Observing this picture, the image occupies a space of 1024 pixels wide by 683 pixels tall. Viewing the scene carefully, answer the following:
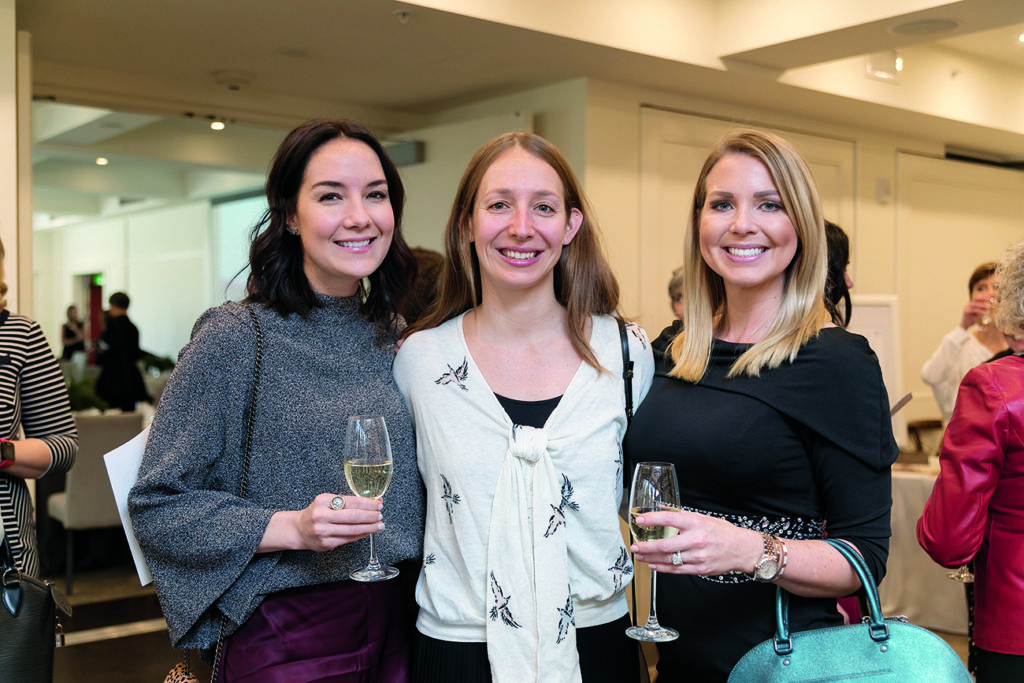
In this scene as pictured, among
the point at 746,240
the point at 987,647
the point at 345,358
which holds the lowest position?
the point at 987,647

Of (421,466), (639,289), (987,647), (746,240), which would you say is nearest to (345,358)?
(421,466)

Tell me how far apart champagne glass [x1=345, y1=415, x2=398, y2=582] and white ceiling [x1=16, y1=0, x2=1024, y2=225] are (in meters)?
3.06

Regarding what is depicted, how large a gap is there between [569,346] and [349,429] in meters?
0.50

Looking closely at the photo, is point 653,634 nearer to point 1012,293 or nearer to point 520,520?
point 520,520

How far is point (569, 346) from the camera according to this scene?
73.2 inches

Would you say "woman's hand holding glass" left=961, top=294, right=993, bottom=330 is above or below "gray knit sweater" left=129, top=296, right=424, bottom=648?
above

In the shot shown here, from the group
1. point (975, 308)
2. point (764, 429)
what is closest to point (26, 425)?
point (764, 429)

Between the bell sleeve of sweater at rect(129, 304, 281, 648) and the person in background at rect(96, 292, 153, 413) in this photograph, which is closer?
the bell sleeve of sweater at rect(129, 304, 281, 648)

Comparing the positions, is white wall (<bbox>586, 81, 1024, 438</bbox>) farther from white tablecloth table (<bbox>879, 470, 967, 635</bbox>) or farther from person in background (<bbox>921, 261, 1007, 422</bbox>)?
white tablecloth table (<bbox>879, 470, 967, 635</bbox>)

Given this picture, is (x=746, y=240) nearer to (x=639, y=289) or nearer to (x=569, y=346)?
(x=569, y=346)

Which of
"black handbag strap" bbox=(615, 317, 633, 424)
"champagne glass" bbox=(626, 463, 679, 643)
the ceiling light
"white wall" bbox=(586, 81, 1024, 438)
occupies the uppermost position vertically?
the ceiling light

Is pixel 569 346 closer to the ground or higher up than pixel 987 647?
higher up

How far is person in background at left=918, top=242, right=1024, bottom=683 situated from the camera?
2.09m

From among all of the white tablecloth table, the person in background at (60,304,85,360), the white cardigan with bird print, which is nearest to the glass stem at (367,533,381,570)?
the white cardigan with bird print
